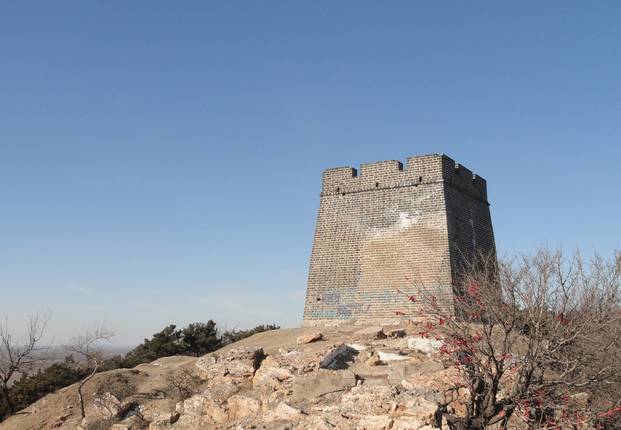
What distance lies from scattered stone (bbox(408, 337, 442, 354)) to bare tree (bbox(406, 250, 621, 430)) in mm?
1363

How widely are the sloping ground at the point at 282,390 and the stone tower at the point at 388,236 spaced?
6.07 ft

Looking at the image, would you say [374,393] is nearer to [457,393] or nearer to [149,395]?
[457,393]

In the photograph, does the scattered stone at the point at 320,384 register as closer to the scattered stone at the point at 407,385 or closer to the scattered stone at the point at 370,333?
the scattered stone at the point at 407,385

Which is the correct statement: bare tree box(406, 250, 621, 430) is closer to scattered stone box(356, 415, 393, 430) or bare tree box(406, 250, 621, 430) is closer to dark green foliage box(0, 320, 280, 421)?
scattered stone box(356, 415, 393, 430)

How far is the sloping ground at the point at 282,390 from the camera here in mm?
11898

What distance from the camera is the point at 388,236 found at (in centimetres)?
2128

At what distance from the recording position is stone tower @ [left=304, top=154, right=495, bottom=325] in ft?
66.4

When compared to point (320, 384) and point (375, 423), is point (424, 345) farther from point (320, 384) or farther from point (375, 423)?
point (375, 423)

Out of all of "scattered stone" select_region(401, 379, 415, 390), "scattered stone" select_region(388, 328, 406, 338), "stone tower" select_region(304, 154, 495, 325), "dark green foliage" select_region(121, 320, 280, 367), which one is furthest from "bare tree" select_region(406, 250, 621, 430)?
"dark green foliage" select_region(121, 320, 280, 367)

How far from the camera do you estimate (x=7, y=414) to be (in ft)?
63.2

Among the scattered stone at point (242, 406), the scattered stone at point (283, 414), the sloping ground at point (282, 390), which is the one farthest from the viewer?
the scattered stone at point (242, 406)

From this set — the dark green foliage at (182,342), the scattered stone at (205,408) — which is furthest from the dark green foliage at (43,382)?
the scattered stone at (205,408)

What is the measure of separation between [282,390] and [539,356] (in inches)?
243

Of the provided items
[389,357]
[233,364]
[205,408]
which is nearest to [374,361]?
[389,357]
